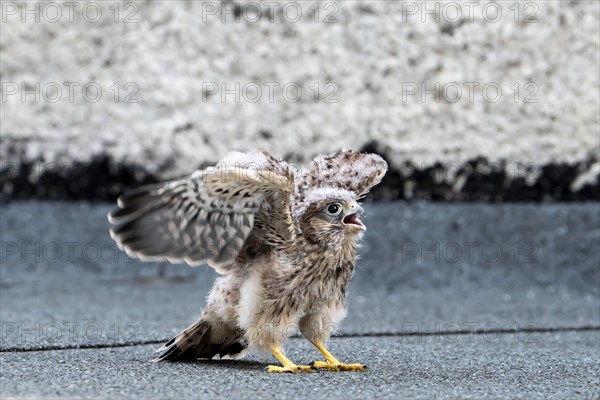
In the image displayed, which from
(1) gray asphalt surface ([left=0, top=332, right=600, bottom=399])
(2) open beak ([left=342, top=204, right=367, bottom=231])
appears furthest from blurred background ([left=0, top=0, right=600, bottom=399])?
(2) open beak ([left=342, top=204, right=367, bottom=231])

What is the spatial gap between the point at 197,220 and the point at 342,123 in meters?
2.63

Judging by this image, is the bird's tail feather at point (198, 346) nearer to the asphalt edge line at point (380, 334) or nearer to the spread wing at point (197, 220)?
the spread wing at point (197, 220)

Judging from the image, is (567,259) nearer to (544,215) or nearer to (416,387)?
(544,215)

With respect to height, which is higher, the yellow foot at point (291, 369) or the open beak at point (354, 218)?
the open beak at point (354, 218)

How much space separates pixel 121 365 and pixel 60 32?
11.3 feet

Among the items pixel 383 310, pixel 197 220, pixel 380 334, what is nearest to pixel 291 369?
pixel 197 220

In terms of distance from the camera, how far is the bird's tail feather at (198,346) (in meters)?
3.85

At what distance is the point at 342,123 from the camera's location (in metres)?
6.44

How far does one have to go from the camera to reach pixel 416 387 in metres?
3.30

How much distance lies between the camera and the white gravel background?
21.0 feet

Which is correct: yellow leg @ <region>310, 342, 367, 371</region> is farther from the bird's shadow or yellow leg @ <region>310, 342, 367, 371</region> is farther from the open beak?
the open beak

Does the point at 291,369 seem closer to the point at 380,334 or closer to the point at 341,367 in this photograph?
the point at 341,367

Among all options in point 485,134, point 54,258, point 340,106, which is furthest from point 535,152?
point 54,258

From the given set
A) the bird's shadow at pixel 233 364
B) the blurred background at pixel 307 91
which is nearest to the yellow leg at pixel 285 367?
the bird's shadow at pixel 233 364
